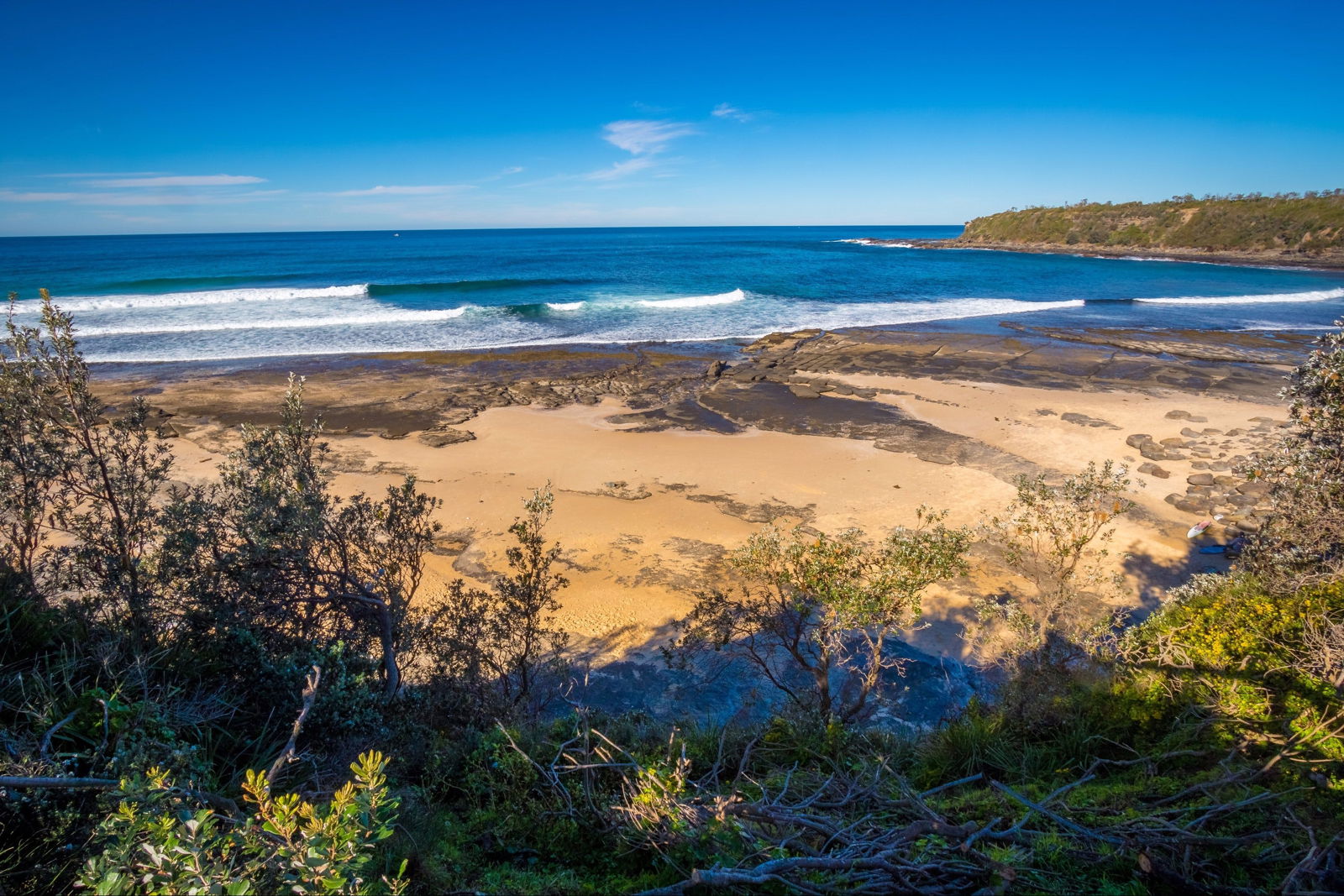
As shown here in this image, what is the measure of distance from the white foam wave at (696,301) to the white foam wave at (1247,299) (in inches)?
1251

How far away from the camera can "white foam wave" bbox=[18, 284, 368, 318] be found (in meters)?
42.7

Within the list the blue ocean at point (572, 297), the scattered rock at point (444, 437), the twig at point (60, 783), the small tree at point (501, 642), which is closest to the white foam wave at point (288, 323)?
the blue ocean at point (572, 297)

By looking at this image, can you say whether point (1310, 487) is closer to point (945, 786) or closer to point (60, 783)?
point (945, 786)

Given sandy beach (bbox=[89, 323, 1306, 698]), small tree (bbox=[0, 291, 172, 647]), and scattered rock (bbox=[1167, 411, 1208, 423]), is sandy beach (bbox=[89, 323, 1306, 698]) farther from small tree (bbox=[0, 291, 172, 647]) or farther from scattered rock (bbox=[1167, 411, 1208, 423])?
small tree (bbox=[0, 291, 172, 647])

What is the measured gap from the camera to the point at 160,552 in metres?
6.02

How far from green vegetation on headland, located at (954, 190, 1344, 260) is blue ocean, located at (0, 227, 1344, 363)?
43.1 ft

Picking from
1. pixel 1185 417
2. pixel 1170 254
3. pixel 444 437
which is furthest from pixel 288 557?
pixel 1170 254

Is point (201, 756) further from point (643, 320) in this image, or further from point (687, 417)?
point (643, 320)

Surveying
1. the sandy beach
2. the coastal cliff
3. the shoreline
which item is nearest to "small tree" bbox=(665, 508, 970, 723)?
the sandy beach

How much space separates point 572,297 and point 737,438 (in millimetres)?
34526

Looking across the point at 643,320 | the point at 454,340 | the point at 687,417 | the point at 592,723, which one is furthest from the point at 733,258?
the point at 592,723

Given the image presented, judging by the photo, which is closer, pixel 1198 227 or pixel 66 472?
pixel 66 472

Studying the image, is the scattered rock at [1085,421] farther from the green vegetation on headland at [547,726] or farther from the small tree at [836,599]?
the small tree at [836,599]

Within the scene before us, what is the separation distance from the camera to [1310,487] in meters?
7.80
